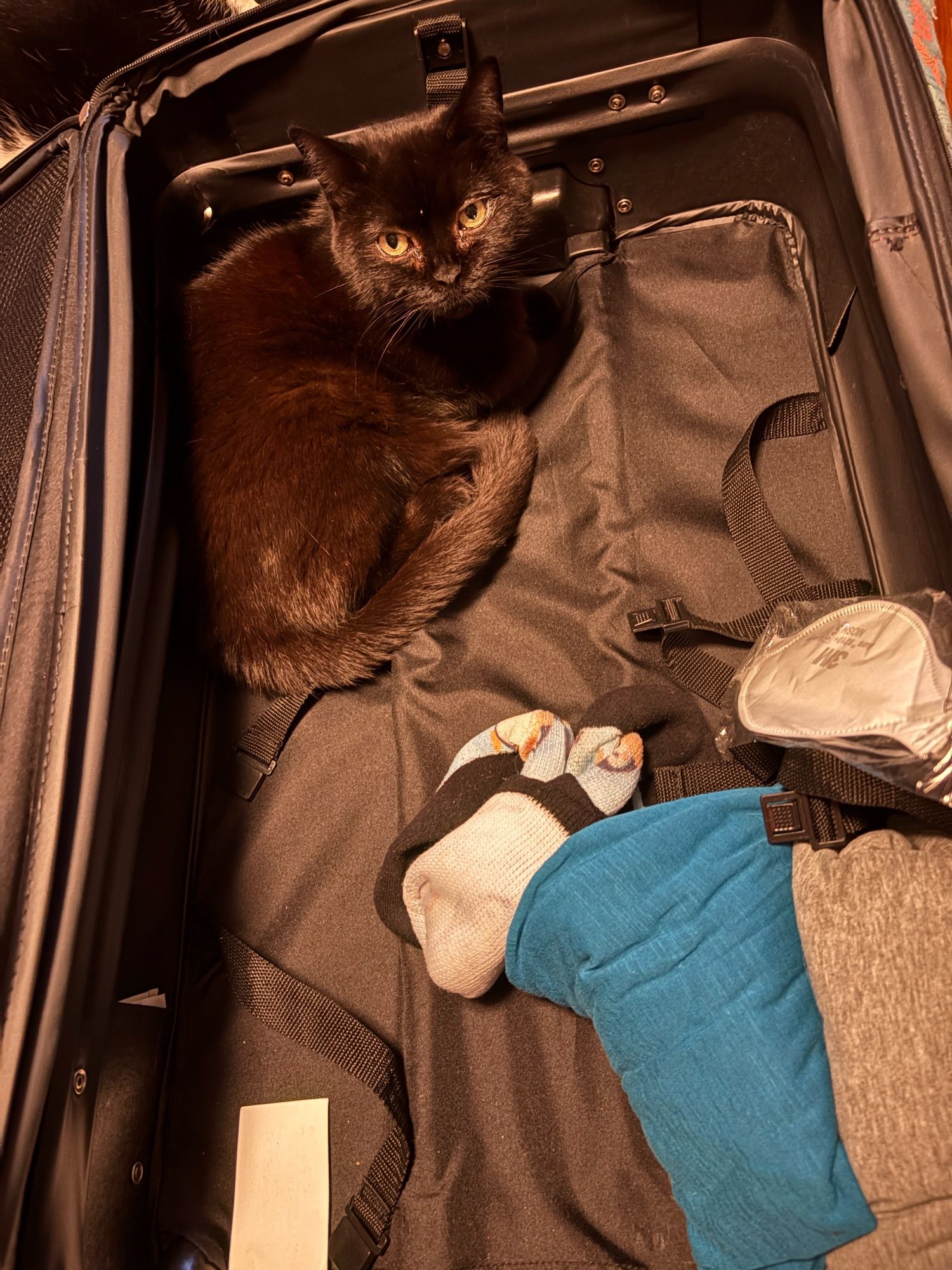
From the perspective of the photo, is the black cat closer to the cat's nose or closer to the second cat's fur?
the second cat's fur

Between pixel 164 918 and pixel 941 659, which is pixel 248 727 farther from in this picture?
pixel 941 659

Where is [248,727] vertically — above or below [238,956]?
above

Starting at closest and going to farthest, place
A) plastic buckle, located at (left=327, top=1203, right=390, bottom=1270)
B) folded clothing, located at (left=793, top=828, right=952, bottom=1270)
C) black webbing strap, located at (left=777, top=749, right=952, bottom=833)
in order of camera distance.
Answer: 1. folded clothing, located at (left=793, top=828, right=952, bottom=1270)
2. black webbing strap, located at (left=777, top=749, right=952, bottom=833)
3. plastic buckle, located at (left=327, top=1203, right=390, bottom=1270)

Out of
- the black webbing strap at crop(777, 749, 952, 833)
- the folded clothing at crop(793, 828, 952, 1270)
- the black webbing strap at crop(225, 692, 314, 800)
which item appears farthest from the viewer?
the black webbing strap at crop(225, 692, 314, 800)

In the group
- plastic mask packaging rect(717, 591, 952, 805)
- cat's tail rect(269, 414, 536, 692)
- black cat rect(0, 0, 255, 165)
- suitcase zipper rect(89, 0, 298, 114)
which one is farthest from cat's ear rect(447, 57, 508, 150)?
plastic mask packaging rect(717, 591, 952, 805)

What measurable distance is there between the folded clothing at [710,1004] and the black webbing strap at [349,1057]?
0.19 meters

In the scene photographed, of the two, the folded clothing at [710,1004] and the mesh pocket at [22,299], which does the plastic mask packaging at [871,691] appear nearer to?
the folded clothing at [710,1004]

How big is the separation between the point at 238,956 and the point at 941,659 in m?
0.77

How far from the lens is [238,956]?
35.2 inches

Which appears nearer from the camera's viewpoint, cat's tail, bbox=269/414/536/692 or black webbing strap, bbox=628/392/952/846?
black webbing strap, bbox=628/392/952/846

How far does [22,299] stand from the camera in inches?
35.7

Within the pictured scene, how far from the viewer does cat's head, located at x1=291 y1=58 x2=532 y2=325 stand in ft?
2.92

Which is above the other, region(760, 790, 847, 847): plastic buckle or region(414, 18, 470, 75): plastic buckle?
region(414, 18, 470, 75): plastic buckle

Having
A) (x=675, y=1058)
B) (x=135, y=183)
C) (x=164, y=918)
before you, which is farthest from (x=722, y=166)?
(x=164, y=918)
